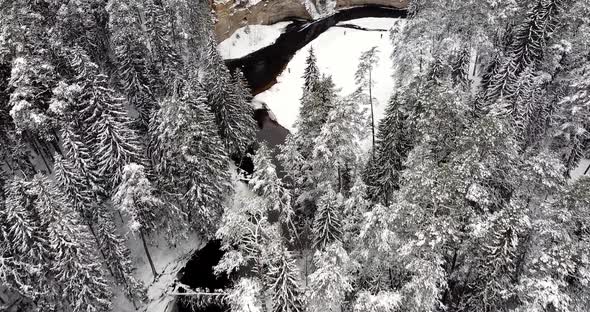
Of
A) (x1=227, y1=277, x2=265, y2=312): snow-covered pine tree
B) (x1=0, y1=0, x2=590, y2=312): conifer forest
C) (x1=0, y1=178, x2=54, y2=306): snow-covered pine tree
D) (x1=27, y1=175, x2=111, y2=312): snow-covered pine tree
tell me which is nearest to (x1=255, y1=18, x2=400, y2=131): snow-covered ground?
(x1=0, y1=0, x2=590, y2=312): conifer forest

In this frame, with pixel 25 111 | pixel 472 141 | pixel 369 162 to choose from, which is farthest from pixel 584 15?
pixel 25 111

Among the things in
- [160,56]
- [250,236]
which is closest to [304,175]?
[250,236]

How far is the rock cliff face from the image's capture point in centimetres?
6038

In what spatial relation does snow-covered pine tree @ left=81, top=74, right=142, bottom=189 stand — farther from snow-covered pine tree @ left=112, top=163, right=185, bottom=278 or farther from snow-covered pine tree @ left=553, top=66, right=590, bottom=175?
snow-covered pine tree @ left=553, top=66, right=590, bottom=175

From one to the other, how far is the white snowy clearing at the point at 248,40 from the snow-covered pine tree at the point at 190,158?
92.4ft

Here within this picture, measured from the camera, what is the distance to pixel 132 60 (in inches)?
1489

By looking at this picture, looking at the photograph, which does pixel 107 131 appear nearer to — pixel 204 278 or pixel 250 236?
pixel 250 236

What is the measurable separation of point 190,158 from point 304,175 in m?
8.48

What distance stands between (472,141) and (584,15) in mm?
19427

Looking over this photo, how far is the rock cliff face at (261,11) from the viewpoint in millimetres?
60375

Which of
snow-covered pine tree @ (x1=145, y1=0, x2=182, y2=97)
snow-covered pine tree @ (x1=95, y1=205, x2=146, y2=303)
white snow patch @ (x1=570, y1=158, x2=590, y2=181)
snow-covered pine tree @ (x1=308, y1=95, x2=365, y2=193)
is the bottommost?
white snow patch @ (x1=570, y1=158, x2=590, y2=181)

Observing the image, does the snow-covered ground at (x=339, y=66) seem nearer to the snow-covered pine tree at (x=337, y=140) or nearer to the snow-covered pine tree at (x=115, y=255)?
the snow-covered pine tree at (x=337, y=140)

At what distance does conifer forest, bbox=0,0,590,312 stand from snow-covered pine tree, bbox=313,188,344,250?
0.13m

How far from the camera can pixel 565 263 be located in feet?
63.4
